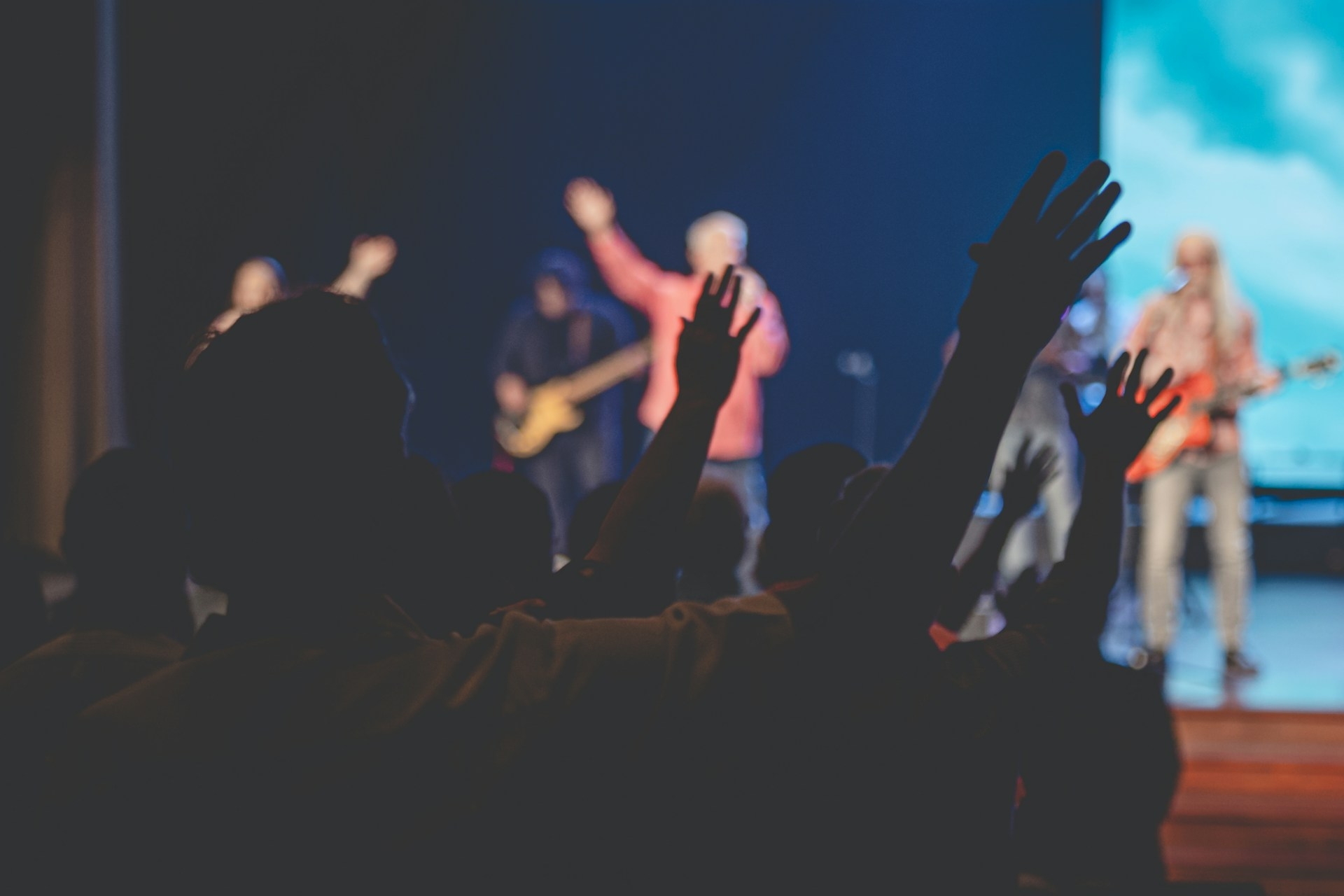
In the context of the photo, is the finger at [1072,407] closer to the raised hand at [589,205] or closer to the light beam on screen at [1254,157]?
the raised hand at [589,205]

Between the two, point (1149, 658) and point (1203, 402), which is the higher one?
point (1203, 402)

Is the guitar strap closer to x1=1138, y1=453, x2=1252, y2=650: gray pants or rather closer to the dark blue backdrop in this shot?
the dark blue backdrop

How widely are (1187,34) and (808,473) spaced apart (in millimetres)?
6217

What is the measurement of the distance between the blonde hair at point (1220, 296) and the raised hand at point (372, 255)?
156 inches

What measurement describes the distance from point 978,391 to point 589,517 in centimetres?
140

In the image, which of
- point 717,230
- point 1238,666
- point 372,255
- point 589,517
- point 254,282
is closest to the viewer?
point 589,517

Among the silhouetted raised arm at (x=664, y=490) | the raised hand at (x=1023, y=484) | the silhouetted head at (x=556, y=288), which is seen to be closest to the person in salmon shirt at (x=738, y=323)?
the silhouetted head at (x=556, y=288)

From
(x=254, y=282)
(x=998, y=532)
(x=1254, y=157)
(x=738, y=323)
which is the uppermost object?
(x=1254, y=157)

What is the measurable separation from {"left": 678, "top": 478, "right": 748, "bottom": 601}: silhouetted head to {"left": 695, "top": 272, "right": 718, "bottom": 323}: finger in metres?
1.05

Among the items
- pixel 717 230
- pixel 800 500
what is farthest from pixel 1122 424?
pixel 717 230

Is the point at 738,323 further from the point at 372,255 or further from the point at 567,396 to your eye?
the point at 372,255

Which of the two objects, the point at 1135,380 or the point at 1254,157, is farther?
the point at 1254,157

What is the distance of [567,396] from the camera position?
5816 millimetres

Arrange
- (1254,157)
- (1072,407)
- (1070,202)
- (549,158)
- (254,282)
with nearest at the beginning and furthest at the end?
1. (1070,202)
2. (1072,407)
3. (254,282)
4. (1254,157)
5. (549,158)
